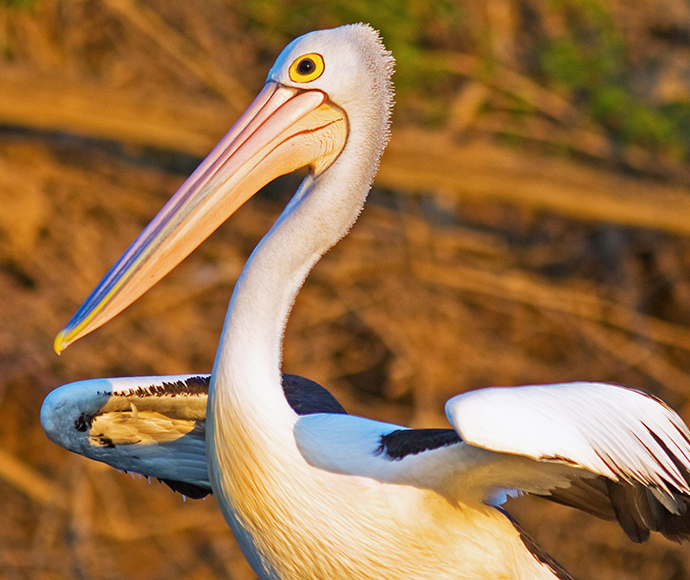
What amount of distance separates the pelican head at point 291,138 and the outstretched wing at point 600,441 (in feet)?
2.04

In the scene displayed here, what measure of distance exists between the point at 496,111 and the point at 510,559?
16.3 feet

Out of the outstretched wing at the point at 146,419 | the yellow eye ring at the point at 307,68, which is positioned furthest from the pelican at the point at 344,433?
the outstretched wing at the point at 146,419

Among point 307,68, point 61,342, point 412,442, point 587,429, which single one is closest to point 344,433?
point 412,442

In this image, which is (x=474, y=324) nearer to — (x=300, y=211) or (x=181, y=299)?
(x=181, y=299)

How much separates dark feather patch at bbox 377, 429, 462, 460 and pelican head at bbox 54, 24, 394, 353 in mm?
543

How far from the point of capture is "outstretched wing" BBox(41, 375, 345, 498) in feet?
8.64

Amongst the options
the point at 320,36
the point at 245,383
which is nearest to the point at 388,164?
the point at 320,36

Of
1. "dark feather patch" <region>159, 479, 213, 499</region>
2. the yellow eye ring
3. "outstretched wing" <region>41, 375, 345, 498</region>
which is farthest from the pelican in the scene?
"dark feather patch" <region>159, 479, 213, 499</region>

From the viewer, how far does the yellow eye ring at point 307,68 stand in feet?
7.75

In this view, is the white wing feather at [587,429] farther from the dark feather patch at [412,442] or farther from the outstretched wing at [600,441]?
the dark feather patch at [412,442]

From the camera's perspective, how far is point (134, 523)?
6.47 m

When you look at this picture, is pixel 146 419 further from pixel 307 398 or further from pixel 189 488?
pixel 307 398

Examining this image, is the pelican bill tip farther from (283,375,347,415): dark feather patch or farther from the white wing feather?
the white wing feather

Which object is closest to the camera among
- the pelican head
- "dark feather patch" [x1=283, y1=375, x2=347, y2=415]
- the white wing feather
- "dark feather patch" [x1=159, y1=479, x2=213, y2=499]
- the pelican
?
the white wing feather
